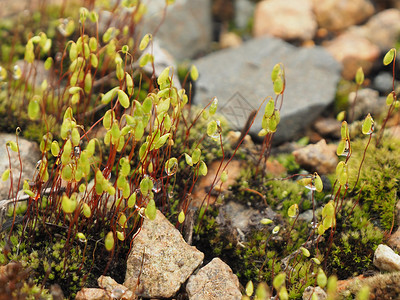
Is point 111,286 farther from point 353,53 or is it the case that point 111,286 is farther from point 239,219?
point 353,53

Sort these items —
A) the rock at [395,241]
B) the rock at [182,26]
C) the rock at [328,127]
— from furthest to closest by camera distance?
the rock at [182,26] < the rock at [328,127] < the rock at [395,241]

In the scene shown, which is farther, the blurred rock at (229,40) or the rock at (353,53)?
the blurred rock at (229,40)

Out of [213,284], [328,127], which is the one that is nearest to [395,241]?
[213,284]

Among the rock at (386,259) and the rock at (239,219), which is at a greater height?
the rock at (386,259)

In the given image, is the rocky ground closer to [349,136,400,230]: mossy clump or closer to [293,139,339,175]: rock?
[293,139,339,175]: rock

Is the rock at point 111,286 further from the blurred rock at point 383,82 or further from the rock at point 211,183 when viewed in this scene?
the blurred rock at point 383,82

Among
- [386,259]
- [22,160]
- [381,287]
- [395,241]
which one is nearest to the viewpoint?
[381,287]

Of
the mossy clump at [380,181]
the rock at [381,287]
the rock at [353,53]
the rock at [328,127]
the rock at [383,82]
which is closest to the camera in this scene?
the rock at [381,287]

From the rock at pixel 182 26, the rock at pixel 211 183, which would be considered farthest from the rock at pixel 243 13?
the rock at pixel 211 183

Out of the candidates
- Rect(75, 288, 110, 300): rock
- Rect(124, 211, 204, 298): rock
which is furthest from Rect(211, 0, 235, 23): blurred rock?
Rect(75, 288, 110, 300): rock
